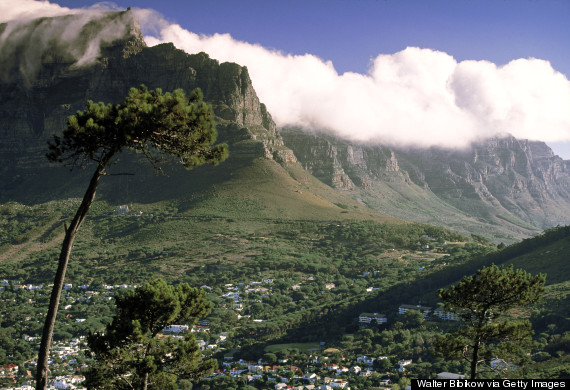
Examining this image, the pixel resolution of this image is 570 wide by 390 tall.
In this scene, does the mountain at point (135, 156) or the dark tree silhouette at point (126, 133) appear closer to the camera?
the dark tree silhouette at point (126, 133)

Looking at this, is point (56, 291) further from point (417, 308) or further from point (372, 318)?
point (417, 308)

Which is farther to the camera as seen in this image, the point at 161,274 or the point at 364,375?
the point at 161,274

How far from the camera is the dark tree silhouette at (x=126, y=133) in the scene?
17766 mm

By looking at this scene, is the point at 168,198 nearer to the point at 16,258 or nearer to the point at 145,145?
the point at 16,258

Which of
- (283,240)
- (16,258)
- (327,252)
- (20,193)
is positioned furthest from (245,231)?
(20,193)

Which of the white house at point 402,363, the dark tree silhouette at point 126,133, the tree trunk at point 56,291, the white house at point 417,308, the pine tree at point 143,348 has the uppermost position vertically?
the dark tree silhouette at point 126,133

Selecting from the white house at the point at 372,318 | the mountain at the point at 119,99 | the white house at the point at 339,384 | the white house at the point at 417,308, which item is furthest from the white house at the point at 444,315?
the mountain at the point at 119,99

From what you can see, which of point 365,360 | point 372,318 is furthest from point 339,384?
point 372,318

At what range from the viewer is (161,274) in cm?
9725

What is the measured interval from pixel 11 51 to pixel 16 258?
9408 cm

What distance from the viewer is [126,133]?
717 inches

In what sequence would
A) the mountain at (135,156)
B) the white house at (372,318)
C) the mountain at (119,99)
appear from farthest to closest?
the mountain at (119,99) → the mountain at (135,156) → the white house at (372,318)

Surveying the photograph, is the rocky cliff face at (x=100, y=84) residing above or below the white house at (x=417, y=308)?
above

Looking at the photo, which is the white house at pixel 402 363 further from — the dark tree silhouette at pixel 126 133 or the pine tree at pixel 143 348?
the dark tree silhouette at pixel 126 133
